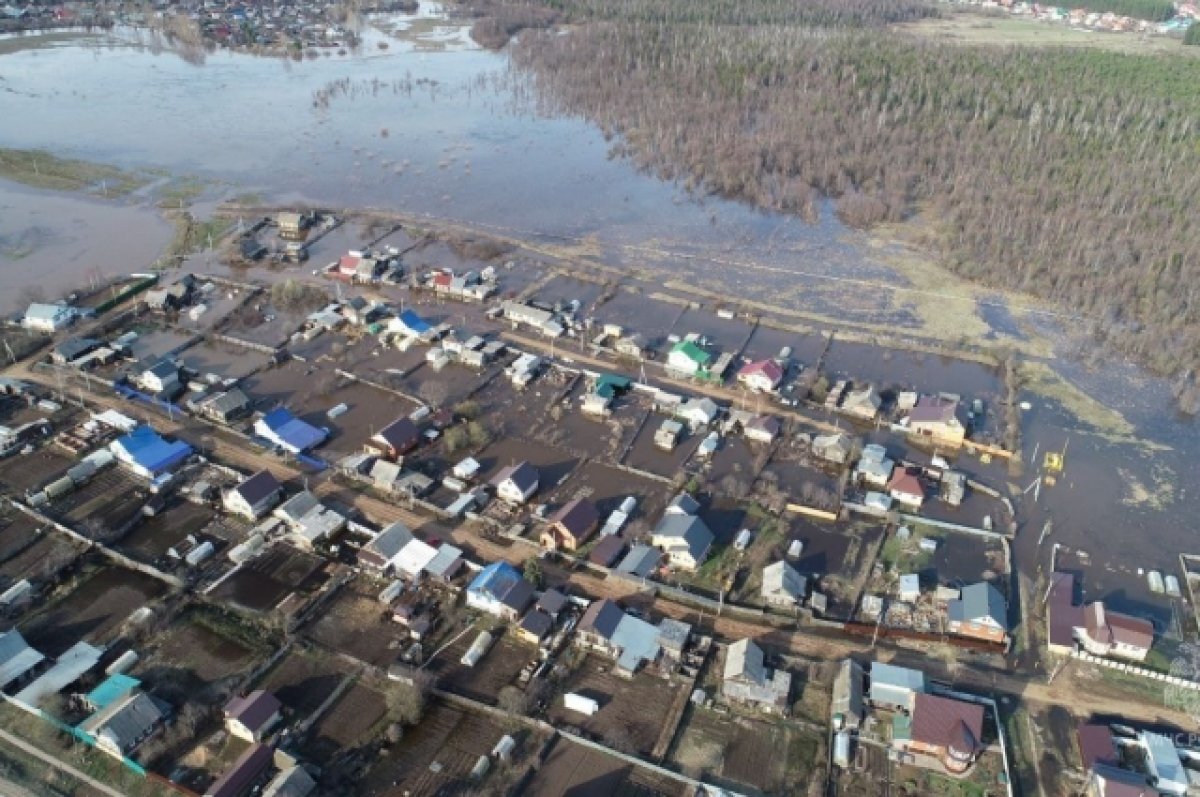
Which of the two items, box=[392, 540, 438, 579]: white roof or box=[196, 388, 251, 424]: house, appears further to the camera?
box=[196, 388, 251, 424]: house

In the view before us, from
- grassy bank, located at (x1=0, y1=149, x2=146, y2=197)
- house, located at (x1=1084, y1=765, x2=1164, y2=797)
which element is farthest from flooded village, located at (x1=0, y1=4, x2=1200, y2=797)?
grassy bank, located at (x1=0, y1=149, x2=146, y2=197)

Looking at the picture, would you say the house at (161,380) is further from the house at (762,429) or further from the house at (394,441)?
the house at (762,429)

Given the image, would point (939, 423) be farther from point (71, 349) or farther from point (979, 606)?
point (71, 349)

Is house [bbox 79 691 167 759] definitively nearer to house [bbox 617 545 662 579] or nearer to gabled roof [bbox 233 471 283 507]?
gabled roof [bbox 233 471 283 507]

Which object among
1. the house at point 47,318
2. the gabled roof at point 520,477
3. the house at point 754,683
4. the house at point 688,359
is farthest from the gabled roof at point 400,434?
the house at point 47,318

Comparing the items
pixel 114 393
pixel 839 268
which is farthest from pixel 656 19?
pixel 114 393
